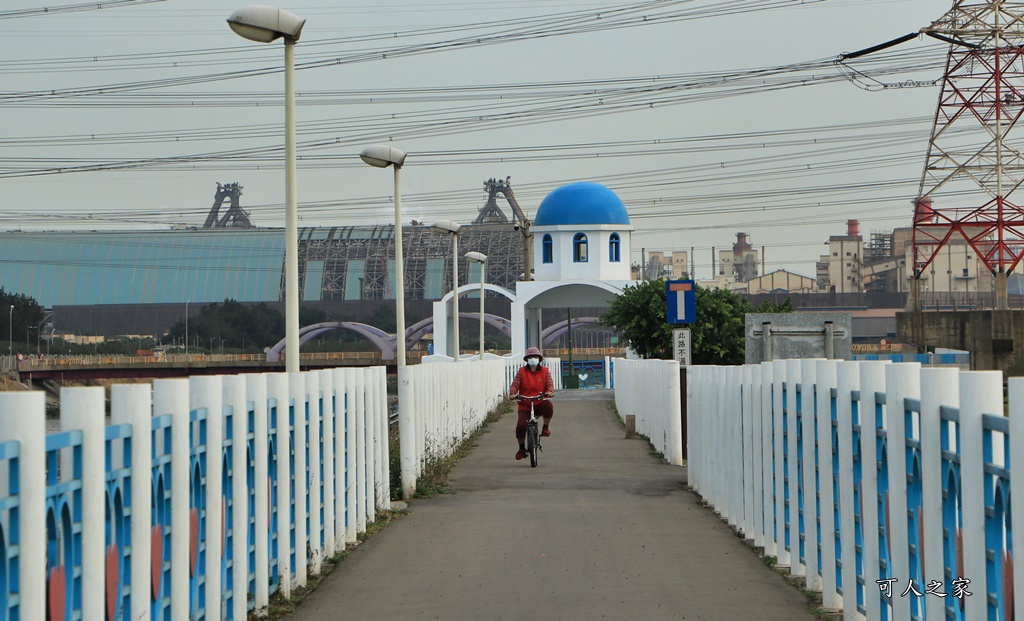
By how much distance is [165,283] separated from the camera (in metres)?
93.2

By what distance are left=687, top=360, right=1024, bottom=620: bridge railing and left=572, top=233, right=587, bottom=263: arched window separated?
1766 inches

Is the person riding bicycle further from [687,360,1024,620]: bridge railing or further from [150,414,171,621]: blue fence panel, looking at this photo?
[150,414,171,621]: blue fence panel

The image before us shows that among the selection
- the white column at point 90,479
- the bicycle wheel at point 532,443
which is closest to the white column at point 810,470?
the white column at point 90,479

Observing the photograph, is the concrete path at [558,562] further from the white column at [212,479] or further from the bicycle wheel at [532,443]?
the bicycle wheel at [532,443]

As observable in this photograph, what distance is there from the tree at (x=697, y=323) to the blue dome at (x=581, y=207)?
1674 cm

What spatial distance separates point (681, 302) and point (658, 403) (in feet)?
6.21

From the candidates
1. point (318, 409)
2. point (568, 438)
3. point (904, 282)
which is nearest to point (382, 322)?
point (904, 282)

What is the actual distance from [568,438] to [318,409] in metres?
15.1

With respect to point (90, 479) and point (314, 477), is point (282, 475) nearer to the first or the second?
point (314, 477)

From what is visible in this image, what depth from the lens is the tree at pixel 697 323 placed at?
35.3 m

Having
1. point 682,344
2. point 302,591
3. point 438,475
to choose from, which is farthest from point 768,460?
point 682,344

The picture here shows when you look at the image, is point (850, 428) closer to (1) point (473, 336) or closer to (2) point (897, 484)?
(2) point (897, 484)

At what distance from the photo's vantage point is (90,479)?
5188 mm

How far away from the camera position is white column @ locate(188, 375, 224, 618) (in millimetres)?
6875
